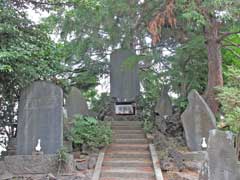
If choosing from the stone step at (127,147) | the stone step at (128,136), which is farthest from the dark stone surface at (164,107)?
the stone step at (127,147)

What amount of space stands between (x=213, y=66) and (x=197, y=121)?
182 cm

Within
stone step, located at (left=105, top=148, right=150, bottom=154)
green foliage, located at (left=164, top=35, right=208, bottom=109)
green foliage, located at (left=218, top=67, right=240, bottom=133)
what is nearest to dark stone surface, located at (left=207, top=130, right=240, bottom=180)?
green foliage, located at (left=218, top=67, right=240, bottom=133)

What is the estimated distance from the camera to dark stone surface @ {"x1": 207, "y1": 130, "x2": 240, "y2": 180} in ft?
14.0

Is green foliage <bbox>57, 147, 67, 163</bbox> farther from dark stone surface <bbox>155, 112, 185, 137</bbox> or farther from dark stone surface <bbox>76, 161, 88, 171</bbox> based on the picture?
dark stone surface <bbox>155, 112, 185, 137</bbox>

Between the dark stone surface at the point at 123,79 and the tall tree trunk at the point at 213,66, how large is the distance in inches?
193

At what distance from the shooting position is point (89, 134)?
8633 millimetres

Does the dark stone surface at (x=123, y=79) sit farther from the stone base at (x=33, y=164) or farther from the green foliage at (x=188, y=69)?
the stone base at (x=33, y=164)

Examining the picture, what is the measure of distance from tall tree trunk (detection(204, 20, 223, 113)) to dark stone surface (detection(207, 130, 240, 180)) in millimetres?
4706

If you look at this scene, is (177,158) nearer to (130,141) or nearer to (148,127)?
(130,141)

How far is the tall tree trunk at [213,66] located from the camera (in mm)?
8852

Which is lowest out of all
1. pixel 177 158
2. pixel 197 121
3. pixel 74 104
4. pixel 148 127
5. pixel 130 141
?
pixel 177 158

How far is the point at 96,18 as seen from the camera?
10.3m

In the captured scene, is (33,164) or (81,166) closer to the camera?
(33,164)

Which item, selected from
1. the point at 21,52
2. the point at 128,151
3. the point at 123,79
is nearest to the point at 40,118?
the point at 21,52
